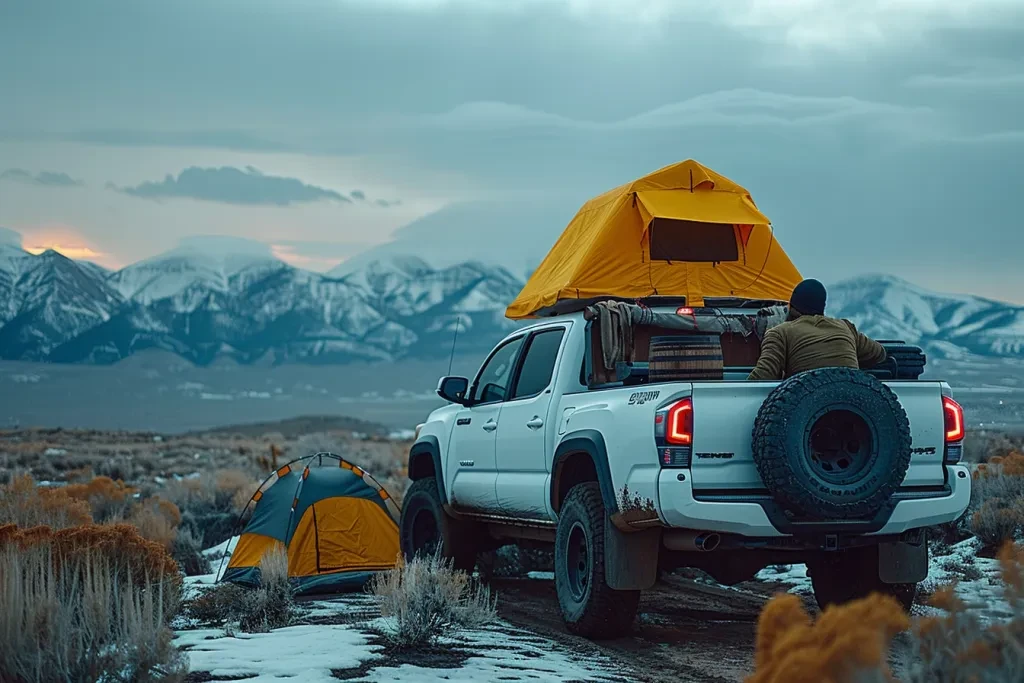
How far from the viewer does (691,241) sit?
1139 centimetres

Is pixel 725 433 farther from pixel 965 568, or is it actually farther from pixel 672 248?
pixel 965 568

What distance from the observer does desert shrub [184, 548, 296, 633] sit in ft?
31.4

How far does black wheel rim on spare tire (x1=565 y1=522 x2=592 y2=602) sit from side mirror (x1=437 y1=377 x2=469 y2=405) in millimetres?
2427

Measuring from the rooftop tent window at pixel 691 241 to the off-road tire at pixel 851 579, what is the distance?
340 cm

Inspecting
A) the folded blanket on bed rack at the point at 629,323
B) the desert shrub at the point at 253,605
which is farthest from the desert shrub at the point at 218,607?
the folded blanket on bed rack at the point at 629,323

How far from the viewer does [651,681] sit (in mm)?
7336

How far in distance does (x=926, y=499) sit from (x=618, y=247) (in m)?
4.02

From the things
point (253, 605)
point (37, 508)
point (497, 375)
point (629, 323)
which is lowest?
point (253, 605)

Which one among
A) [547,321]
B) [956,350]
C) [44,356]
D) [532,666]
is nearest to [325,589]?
[547,321]

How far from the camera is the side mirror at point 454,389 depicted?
426 inches

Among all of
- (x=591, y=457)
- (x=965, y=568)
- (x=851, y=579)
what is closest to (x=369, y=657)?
(x=591, y=457)

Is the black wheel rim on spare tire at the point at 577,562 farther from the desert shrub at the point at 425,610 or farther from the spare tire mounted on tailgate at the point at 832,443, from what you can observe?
the spare tire mounted on tailgate at the point at 832,443

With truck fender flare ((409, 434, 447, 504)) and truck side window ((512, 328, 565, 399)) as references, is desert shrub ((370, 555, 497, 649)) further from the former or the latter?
truck fender flare ((409, 434, 447, 504))

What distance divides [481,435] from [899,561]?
12.5 feet
